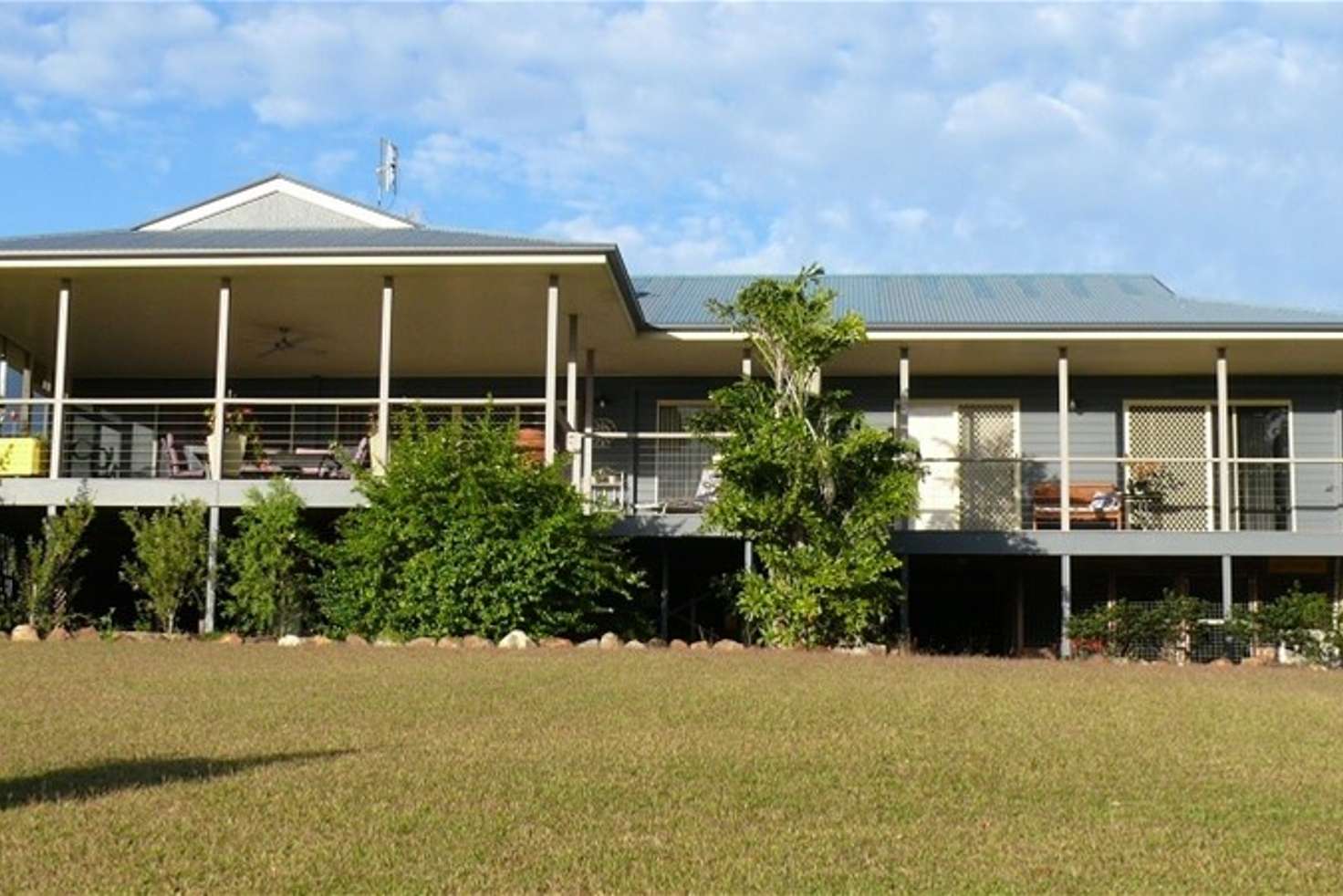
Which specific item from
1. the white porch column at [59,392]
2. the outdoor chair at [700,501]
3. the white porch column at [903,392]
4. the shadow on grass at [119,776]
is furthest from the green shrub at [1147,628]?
the white porch column at [59,392]

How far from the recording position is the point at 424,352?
22156 millimetres

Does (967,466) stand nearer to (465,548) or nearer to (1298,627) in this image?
(1298,627)

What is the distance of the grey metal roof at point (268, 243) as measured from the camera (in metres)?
17.2

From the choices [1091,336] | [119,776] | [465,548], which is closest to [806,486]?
[465,548]

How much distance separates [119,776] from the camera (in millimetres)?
8117

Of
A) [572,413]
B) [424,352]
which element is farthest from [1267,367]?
[424,352]

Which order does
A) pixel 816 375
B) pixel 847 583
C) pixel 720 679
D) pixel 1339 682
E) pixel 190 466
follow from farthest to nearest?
1. pixel 190 466
2. pixel 816 375
3. pixel 847 583
4. pixel 1339 682
5. pixel 720 679

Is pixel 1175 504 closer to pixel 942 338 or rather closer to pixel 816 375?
pixel 942 338

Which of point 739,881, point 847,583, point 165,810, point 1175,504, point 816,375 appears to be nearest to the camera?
point 739,881

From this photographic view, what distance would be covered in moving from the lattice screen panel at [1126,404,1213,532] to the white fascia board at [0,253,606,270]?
7.35m

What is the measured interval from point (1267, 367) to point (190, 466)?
1316 centimetres

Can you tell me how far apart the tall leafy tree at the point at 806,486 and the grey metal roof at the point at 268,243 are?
7.07ft

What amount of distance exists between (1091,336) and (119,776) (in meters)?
13.4

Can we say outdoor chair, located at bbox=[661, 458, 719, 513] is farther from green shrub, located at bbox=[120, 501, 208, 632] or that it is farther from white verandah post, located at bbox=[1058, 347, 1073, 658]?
green shrub, located at bbox=[120, 501, 208, 632]
